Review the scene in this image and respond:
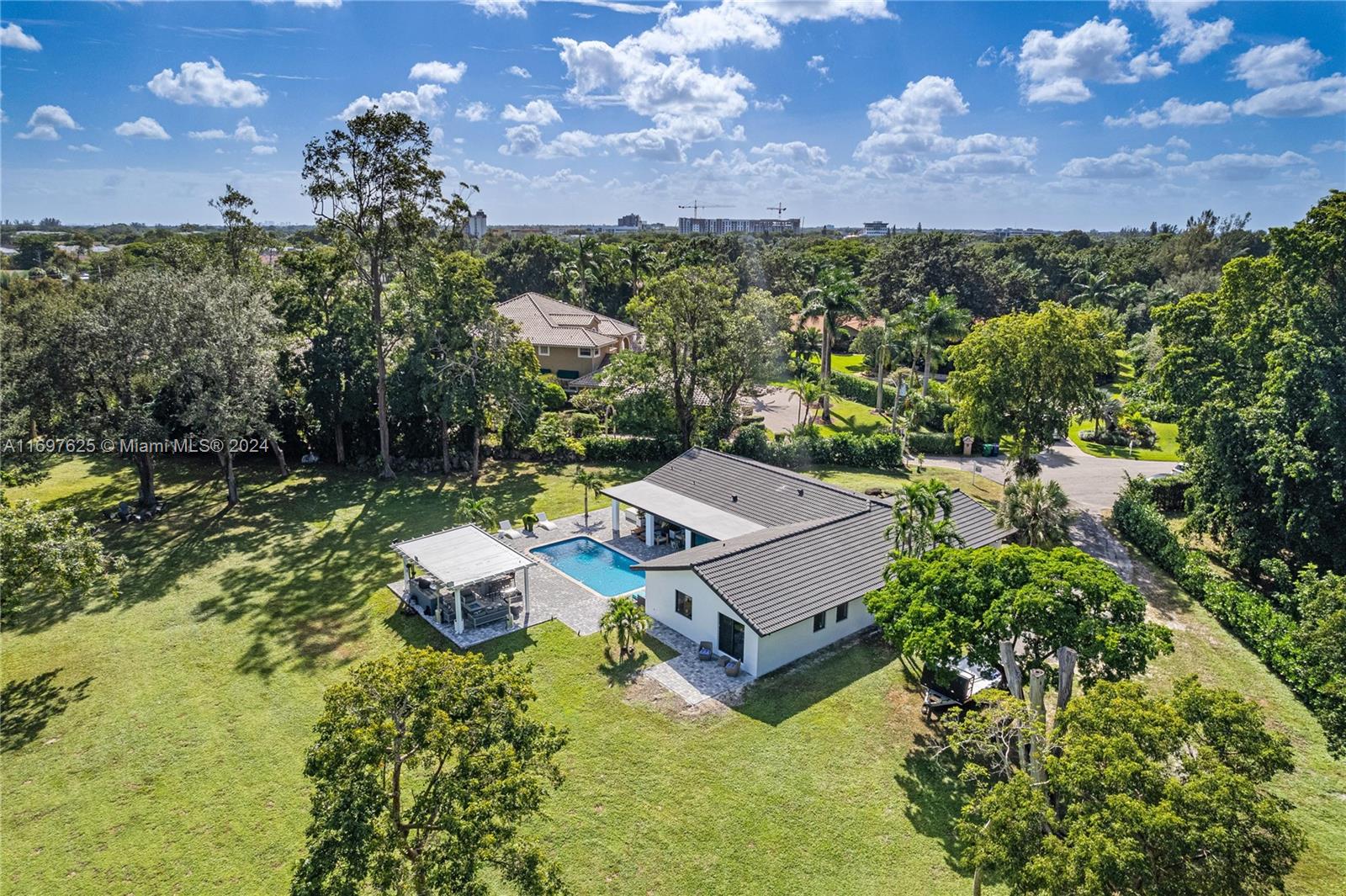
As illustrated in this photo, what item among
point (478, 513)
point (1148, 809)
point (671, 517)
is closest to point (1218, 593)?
point (1148, 809)

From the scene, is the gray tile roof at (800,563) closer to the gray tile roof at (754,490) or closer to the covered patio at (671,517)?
the gray tile roof at (754,490)

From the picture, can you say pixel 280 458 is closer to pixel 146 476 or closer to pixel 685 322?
pixel 146 476

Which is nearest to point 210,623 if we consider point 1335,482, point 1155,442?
point 1335,482

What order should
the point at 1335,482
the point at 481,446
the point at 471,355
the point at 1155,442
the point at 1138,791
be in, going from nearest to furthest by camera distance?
the point at 1138,791
the point at 1335,482
the point at 471,355
the point at 481,446
the point at 1155,442

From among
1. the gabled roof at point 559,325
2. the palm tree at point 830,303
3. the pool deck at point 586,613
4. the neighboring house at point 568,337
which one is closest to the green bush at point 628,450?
the pool deck at point 586,613

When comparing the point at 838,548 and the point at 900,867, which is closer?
the point at 900,867

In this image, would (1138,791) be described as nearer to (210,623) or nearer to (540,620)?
(540,620)

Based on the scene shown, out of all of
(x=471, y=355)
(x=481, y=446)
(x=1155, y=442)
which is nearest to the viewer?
(x=471, y=355)

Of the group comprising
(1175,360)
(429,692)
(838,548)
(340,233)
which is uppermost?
(340,233)
